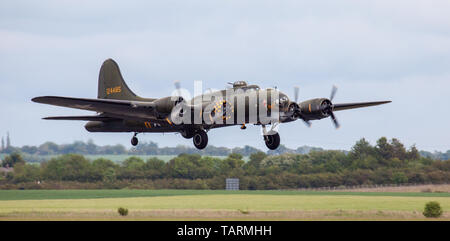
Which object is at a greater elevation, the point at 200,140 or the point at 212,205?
the point at 200,140

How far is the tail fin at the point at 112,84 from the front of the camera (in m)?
55.0

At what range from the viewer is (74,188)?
113 meters

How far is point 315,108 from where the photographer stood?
43188 millimetres

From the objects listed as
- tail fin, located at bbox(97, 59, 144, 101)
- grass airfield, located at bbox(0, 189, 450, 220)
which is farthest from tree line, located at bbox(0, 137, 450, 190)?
tail fin, located at bbox(97, 59, 144, 101)

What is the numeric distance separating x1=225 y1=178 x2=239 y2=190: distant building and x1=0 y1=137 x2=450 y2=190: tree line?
2.73ft

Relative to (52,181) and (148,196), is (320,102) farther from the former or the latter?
(52,181)

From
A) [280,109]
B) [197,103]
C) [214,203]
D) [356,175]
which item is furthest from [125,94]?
[356,175]

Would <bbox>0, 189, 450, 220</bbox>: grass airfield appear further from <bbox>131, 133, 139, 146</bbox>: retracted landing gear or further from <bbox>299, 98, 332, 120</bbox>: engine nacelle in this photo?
<bbox>299, 98, 332, 120</bbox>: engine nacelle

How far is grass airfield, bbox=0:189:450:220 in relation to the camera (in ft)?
244

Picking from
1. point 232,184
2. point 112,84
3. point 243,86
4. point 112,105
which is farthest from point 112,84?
point 232,184

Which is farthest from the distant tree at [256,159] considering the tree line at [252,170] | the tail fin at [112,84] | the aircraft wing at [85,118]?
the aircraft wing at [85,118]

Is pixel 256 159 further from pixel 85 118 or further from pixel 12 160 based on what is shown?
pixel 85 118

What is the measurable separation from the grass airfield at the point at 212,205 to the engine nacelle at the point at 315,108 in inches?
1167

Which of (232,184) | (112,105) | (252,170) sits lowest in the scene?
(232,184)
